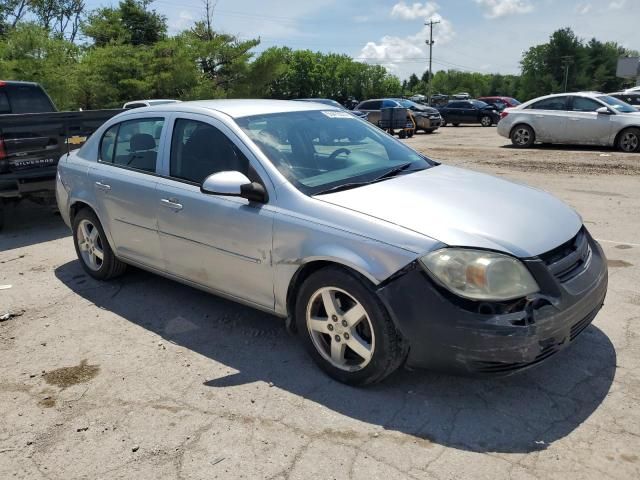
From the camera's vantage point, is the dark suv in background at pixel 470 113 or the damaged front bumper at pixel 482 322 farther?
the dark suv in background at pixel 470 113

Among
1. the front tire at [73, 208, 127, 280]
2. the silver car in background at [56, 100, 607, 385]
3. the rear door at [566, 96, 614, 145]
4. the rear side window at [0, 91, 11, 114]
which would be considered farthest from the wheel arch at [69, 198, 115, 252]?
the rear door at [566, 96, 614, 145]

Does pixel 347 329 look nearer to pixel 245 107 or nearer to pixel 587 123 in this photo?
pixel 245 107

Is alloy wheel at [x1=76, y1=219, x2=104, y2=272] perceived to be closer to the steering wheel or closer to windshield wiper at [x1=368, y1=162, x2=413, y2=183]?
the steering wheel

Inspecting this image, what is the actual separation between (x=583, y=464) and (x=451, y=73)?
405ft

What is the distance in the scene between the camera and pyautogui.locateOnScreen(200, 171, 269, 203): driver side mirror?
3.42 metres

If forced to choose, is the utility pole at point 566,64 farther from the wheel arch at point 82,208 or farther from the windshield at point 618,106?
the wheel arch at point 82,208

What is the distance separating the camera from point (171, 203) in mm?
4082

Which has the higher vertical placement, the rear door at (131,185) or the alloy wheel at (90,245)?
the rear door at (131,185)

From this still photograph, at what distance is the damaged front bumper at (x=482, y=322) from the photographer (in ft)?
9.05

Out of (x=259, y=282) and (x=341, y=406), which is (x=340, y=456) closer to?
(x=341, y=406)

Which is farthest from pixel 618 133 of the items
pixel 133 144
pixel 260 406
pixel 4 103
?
pixel 260 406

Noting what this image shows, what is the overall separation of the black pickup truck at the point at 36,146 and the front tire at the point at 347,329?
5301mm

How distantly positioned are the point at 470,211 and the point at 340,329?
1.01m

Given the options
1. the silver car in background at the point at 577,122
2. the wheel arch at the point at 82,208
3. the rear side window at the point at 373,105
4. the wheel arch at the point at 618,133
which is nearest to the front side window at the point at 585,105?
the silver car in background at the point at 577,122
